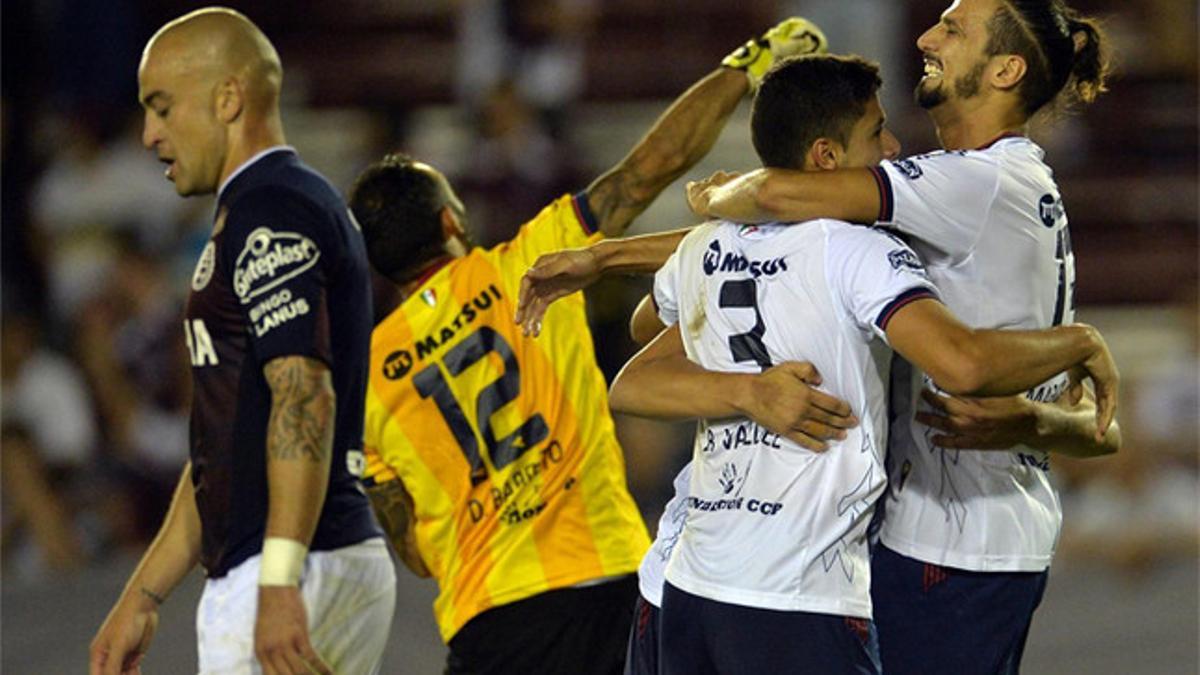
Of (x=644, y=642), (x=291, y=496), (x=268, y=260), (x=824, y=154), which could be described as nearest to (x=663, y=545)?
(x=644, y=642)

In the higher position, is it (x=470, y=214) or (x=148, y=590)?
(x=148, y=590)

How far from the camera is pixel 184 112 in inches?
165

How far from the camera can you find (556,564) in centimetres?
471

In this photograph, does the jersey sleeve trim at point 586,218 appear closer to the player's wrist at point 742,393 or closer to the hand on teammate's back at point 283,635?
the player's wrist at point 742,393

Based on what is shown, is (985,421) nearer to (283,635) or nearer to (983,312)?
(983,312)

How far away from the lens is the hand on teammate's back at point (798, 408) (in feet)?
11.6

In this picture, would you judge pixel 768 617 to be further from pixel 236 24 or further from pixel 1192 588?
pixel 1192 588

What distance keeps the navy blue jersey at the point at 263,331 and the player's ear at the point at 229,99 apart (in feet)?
0.42

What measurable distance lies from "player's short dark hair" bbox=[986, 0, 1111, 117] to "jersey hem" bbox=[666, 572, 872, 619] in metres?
1.19

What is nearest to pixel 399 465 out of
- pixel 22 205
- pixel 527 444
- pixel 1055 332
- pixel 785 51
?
pixel 527 444

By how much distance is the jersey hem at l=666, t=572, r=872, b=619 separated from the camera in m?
3.56

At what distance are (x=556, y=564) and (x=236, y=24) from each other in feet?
4.97

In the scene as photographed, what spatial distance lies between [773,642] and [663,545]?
549 mm

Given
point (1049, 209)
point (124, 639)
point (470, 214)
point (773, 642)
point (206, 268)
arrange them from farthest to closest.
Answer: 1. point (470, 214)
2. point (124, 639)
3. point (206, 268)
4. point (1049, 209)
5. point (773, 642)
